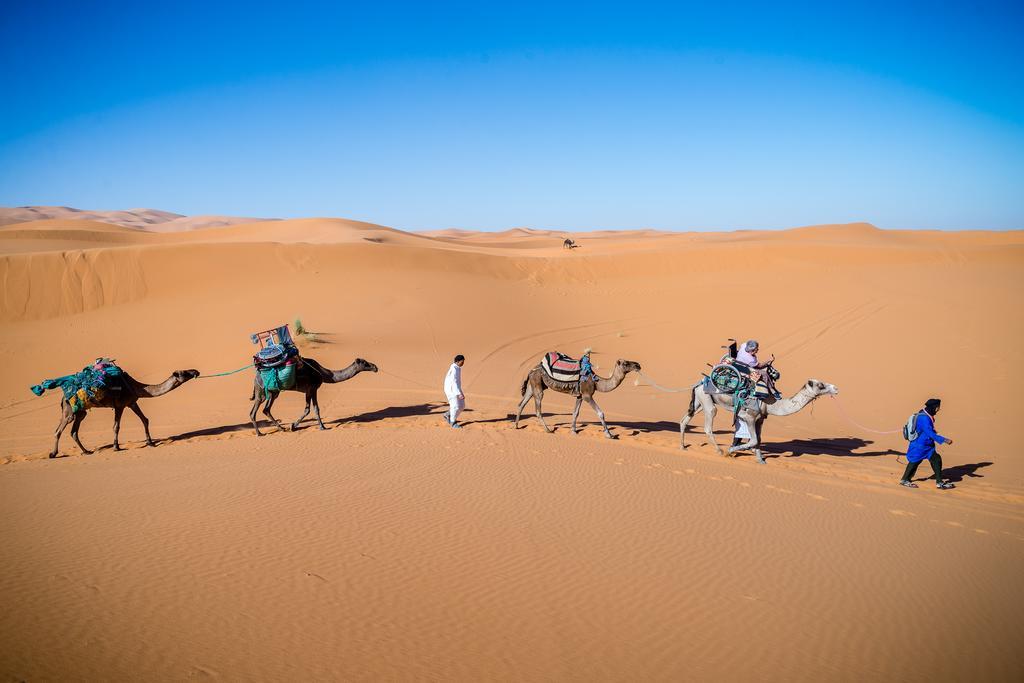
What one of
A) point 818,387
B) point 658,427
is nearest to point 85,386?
point 658,427

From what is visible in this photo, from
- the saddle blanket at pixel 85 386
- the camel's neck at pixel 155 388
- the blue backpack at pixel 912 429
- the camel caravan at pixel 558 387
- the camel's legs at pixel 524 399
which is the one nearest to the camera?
the blue backpack at pixel 912 429

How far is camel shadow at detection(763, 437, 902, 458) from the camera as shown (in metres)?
11.1

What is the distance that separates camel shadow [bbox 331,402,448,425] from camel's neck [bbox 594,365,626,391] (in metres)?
3.39

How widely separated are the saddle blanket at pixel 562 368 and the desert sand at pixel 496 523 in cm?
120

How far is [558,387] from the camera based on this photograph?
11.7 meters

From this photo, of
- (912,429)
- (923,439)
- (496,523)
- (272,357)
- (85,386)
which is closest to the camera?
(496,523)

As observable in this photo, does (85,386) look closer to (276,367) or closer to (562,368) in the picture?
(276,367)

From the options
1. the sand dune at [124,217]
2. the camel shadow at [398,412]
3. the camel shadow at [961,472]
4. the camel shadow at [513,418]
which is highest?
the sand dune at [124,217]

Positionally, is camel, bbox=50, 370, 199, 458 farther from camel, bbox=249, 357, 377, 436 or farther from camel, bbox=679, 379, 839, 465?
camel, bbox=679, 379, 839, 465

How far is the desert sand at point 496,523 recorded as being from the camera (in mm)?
4715

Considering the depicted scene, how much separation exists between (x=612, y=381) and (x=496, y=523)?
516cm

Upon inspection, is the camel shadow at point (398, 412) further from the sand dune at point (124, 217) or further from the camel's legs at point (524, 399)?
the sand dune at point (124, 217)

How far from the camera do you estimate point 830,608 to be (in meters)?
5.50

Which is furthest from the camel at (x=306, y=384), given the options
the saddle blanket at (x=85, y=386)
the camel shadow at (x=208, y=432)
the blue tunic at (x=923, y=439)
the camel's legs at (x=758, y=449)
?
the blue tunic at (x=923, y=439)
